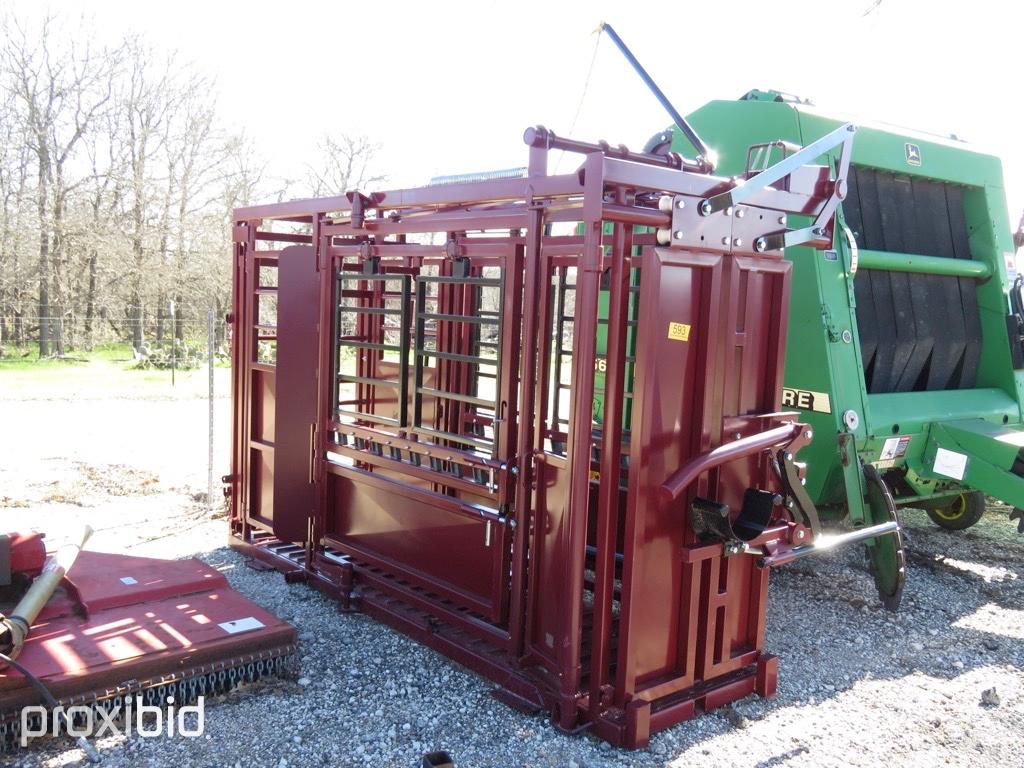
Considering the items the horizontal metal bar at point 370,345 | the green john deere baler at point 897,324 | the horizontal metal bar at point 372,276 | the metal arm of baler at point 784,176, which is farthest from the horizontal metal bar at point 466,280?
the green john deere baler at point 897,324

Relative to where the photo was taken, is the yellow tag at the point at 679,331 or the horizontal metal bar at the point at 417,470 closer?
the yellow tag at the point at 679,331

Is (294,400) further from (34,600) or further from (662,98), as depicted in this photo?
(662,98)

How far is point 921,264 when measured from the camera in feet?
18.2

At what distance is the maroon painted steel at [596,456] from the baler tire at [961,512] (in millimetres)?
3600

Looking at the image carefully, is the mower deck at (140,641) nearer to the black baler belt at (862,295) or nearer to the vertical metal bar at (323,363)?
the vertical metal bar at (323,363)

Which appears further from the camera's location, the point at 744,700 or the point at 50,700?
the point at 744,700

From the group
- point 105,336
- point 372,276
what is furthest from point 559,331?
point 105,336

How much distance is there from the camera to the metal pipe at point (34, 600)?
3.32 m

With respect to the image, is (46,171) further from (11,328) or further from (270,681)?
(270,681)

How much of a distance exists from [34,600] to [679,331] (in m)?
2.94

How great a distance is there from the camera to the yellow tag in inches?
135

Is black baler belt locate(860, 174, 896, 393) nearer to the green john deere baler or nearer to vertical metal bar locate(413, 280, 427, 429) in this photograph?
the green john deere baler

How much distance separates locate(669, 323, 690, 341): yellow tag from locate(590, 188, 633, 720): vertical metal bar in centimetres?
20

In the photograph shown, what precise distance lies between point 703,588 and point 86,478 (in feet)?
20.4
